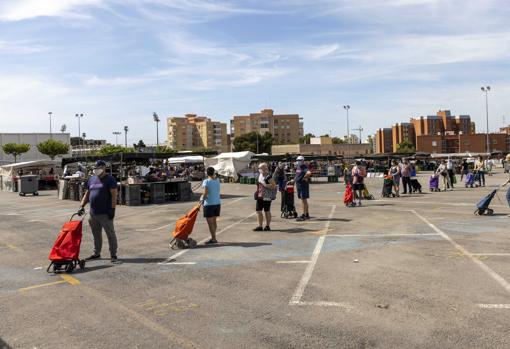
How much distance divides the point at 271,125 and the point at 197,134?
31433mm

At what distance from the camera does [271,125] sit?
177875 mm

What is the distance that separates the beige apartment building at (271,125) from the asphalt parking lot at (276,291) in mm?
162795

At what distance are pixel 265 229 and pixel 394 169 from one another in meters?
11.5

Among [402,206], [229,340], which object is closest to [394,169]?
[402,206]

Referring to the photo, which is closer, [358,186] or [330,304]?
[330,304]

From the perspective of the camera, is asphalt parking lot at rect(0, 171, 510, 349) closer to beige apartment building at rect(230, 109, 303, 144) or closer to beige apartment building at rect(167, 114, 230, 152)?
beige apartment building at rect(230, 109, 303, 144)

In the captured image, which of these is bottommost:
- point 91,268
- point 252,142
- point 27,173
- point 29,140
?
point 91,268

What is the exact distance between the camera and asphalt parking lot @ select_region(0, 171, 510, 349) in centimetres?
493

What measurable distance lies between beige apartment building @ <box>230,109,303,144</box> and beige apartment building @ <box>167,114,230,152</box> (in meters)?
9.95

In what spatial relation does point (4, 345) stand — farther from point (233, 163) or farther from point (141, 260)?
point (233, 163)

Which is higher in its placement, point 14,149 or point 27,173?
point 14,149

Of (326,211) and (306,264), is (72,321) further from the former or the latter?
(326,211)

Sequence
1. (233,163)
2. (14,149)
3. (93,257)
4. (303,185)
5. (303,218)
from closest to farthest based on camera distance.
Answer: (93,257) < (303,185) < (303,218) < (233,163) < (14,149)

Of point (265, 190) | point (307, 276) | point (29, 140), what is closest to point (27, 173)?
point (265, 190)
